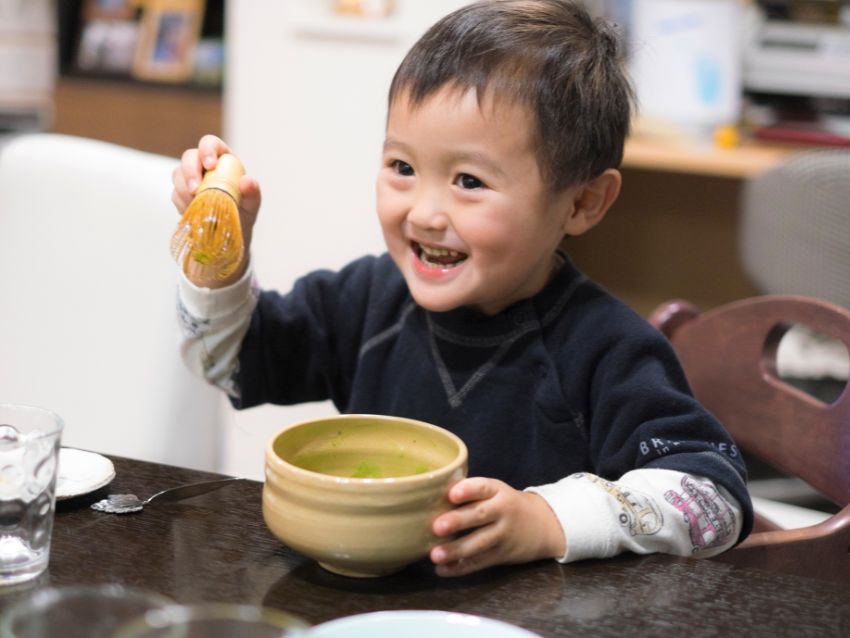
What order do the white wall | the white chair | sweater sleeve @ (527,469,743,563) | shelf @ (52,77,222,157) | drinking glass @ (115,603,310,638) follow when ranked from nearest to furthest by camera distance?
drinking glass @ (115,603,310,638) < sweater sleeve @ (527,469,743,563) < the white chair < the white wall < shelf @ (52,77,222,157)

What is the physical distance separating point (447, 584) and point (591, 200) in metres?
0.51

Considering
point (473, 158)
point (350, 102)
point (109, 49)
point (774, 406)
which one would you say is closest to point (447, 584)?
point (473, 158)

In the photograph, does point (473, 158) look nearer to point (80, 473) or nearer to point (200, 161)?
point (200, 161)

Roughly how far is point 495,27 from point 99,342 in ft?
1.92

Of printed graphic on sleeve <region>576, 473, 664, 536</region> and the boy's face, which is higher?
the boy's face

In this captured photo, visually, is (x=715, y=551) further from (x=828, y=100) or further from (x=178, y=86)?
(x=178, y=86)

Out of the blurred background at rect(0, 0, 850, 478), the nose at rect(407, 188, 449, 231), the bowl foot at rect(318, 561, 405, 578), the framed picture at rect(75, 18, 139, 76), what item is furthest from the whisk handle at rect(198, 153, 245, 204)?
the framed picture at rect(75, 18, 139, 76)

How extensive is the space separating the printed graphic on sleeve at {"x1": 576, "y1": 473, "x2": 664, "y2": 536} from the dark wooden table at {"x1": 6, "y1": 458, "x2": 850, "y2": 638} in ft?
0.09

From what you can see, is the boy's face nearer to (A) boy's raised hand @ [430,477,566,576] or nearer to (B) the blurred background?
(A) boy's raised hand @ [430,477,566,576]

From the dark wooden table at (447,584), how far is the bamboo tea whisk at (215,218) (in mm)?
205

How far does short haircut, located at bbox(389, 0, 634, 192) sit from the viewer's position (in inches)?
40.7

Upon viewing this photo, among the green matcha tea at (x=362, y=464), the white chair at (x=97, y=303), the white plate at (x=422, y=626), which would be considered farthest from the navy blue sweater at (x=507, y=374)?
the white plate at (x=422, y=626)

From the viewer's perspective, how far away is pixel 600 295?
1.11m

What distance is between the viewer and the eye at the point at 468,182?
104 centimetres
